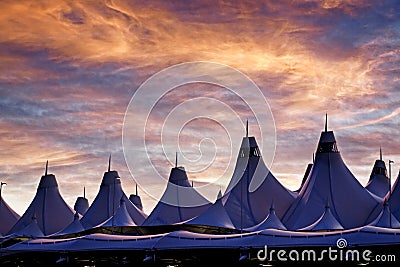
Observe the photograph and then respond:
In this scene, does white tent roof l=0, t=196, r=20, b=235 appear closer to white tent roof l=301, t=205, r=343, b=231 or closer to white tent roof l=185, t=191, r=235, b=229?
white tent roof l=185, t=191, r=235, b=229

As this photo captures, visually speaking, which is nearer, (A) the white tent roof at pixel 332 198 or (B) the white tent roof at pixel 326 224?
(B) the white tent roof at pixel 326 224

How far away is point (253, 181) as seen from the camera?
212ft

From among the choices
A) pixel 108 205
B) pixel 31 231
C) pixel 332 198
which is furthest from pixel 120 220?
pixel 332 198

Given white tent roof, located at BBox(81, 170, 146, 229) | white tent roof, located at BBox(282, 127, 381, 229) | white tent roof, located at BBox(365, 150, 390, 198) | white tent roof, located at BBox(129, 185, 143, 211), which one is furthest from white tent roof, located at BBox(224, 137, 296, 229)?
white tent roof, located at BBox(129, 185, 143, 211)

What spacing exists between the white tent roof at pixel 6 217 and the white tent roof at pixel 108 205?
11.4m

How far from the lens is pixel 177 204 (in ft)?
224

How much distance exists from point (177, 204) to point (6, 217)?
23.8 m

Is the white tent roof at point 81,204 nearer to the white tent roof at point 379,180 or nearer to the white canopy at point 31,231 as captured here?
the white canopy at point 31,231

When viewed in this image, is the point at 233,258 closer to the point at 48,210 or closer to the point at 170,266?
the point at 170,266

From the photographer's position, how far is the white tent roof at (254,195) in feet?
209

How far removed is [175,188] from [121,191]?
10.1m

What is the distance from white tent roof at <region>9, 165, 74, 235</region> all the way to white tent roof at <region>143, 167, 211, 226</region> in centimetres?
1408

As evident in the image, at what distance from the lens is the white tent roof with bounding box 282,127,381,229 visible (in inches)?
2323

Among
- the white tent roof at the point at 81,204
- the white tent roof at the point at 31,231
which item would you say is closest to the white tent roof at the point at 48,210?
the white tent roof at the point at 31,231
